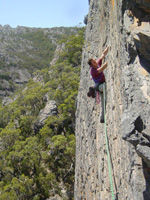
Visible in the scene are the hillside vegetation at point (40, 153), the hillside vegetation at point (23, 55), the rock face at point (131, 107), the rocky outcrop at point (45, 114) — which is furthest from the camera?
the hillside vegetation at point (23, 55)

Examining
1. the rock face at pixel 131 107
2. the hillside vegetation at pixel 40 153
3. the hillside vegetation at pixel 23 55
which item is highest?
A: the hillside vegetation at pixel 23 55

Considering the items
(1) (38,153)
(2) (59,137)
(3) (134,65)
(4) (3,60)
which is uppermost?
(4) (3,60)

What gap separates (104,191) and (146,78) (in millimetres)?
4207

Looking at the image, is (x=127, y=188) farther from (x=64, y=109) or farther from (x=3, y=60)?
(x=3, y=60)

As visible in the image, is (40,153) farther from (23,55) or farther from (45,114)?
(23,55)

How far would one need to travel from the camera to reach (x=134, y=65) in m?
4.21

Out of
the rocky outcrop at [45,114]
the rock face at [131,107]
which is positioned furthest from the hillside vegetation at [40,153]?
the rock face at [131,107]

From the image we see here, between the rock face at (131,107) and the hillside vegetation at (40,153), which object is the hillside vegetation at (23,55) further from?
the rock face at (131,107)

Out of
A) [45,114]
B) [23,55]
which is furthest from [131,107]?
[23,55]

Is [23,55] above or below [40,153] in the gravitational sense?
above

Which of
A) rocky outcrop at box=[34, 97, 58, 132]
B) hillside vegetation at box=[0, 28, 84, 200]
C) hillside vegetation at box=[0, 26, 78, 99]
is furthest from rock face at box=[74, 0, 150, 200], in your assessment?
hillside vegetation at box=[0, 26, 78, 99]

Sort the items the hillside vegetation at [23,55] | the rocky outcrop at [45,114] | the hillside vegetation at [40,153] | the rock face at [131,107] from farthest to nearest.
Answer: the hillside vegetation at [23,55]
the rocky outcrop at [45,114]
the hillside vegetation at [40,153]
the rock face at [131,107]

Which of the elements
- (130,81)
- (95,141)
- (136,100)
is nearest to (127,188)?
(136,100)

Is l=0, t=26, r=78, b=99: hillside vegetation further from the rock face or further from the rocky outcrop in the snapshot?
the rock face
